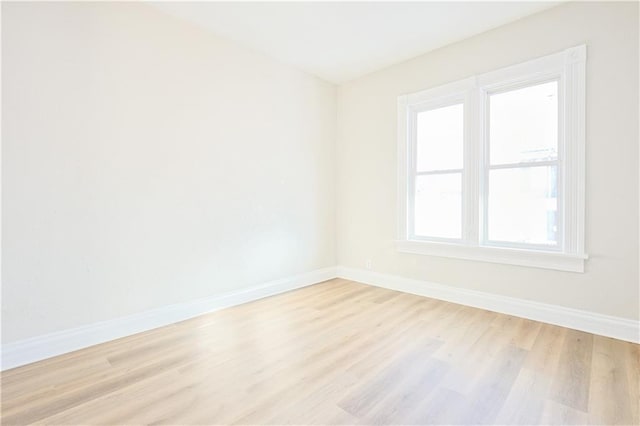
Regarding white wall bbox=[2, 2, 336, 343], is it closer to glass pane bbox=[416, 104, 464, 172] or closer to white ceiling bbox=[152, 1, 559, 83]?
white ceiling bbox=[152, 1, 559, 83]

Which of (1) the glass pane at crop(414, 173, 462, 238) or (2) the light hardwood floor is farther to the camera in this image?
(1) the glass pane at crop(414, 173, 462, 238)

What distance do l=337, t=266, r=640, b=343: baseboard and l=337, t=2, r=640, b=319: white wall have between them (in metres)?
0.06

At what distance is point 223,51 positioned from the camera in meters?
3.17

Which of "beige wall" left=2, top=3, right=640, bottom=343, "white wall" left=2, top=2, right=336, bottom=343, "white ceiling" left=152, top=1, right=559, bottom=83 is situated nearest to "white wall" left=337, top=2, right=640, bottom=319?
"beige wall" left=2, top=3, right=640, bottom=343

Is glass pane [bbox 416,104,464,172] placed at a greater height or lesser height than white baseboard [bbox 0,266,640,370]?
greater

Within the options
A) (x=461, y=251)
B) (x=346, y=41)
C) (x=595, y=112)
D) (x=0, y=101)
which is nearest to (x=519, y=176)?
(x=595, y=112)

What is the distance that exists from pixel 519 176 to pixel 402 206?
4.28ft

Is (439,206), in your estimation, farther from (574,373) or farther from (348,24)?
(348,24)

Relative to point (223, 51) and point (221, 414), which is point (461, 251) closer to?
point (221, 414)

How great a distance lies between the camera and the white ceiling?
105 inches

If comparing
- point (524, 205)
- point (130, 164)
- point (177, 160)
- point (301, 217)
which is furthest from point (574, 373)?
point (130, 164)

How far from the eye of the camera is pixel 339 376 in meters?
1.92

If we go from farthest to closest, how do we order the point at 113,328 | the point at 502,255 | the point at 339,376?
1. the point at 502,255
2. the point at 113,328
3. the point at 339,376

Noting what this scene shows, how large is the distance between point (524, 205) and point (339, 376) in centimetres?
248
